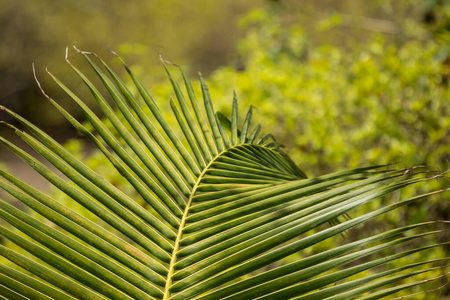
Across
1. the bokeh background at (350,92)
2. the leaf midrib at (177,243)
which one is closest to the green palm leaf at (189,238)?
the leaf midrib at (177,243)

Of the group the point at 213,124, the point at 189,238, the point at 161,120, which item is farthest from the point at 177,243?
the point at 213,124

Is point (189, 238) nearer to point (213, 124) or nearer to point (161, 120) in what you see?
point (161, 120)

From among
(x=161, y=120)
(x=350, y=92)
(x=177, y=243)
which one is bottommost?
(x=177, y=243)

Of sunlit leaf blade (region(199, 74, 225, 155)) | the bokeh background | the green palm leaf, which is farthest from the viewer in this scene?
the bokeh background

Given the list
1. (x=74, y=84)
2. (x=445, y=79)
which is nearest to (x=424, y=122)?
(x=445, y=79)

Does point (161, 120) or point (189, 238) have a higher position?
point (161, 120)

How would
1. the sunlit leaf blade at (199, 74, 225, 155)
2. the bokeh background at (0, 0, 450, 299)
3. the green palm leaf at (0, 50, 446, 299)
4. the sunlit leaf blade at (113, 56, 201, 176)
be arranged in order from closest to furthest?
the green palm leaf at (0, 50, 446, 299), the sunlit leaf blade at (113, 56, 201, 176), the sunlit leaf blade at (199, 74, 225, 155), the bokeh background at (0, 0, 450, 299)

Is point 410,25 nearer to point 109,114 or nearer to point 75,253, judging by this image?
point 109,114

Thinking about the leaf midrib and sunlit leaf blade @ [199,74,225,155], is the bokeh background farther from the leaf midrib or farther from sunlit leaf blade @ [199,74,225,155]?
the leaf midrib

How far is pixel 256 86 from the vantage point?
305 centimetres

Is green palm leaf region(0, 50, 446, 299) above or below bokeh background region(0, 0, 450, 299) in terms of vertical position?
below

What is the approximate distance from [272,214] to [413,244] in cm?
217

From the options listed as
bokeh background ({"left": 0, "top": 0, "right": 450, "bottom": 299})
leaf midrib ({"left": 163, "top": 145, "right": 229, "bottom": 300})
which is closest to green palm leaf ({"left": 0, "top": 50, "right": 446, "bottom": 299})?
leaf midrib ({"left": 163, "top": 145, "right": 229, "bottom": 300})

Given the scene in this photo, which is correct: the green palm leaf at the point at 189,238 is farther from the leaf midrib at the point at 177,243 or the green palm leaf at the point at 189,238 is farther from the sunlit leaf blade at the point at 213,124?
the sunlit leaf blade at the point at 213,124
